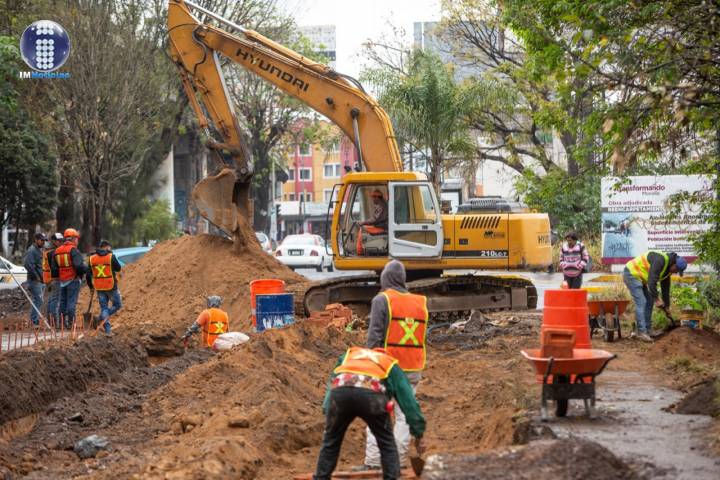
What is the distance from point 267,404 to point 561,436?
3.94 metres

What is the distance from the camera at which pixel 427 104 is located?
38.1m

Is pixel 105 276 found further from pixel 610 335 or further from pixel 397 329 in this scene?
pixel 397 329

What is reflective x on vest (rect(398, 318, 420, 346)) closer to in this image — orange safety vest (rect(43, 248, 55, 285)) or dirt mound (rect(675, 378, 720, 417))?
dirt mound (rect(675, 378, 720, 417))

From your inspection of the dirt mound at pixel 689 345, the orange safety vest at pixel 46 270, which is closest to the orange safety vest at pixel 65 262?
the orange safety vest at pixel 46 270

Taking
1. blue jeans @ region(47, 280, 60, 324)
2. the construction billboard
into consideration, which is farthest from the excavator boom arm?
the construction billboard

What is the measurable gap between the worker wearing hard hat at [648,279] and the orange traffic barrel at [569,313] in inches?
256

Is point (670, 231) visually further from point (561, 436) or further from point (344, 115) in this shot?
point (561, 436)

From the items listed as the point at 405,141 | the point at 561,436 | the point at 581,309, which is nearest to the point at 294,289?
the point at 581,309

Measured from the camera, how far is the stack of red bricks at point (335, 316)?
777 inches

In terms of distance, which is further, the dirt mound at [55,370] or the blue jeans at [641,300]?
the blue jeans at [641,300]

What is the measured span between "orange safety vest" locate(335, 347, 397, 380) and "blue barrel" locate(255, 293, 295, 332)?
10.4 metres

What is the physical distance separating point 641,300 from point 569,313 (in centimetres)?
741

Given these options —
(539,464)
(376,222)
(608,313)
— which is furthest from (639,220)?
(539,464)

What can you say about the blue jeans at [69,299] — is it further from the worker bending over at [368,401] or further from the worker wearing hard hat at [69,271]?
the worker bending over at [368,401]
